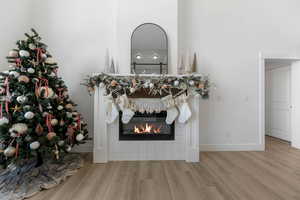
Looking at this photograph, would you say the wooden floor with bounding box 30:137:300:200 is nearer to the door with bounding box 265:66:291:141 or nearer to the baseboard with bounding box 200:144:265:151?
the baseboard with bounding box 200:144:265:151

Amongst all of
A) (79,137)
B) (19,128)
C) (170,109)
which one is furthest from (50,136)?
(170,109)

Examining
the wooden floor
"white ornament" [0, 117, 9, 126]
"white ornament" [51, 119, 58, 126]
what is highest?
"white ornament" [0, 117, 9, 126]

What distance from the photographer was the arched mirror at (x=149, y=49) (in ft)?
10.7

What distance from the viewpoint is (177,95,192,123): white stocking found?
290 centimetres

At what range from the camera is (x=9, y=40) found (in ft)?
9.92

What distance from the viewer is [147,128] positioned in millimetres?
3100

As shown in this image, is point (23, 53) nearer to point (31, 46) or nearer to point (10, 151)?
point (31, 46)

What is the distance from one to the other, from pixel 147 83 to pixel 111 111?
2.69 feet

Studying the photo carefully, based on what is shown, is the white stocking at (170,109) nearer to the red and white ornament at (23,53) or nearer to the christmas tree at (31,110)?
the christmas tree at (31,110)

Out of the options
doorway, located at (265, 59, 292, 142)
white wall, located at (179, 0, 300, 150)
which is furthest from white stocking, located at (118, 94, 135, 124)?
doorway, located at (265, 59, 292, 142)

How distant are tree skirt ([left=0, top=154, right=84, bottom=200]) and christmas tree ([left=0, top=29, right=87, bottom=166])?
0.20 m

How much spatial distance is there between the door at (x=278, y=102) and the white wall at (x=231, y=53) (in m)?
1.07

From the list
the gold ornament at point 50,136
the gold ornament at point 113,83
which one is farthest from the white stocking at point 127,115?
the gold ornament at point 50,136

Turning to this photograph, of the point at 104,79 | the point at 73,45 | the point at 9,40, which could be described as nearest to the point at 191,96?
the point at 104,79
